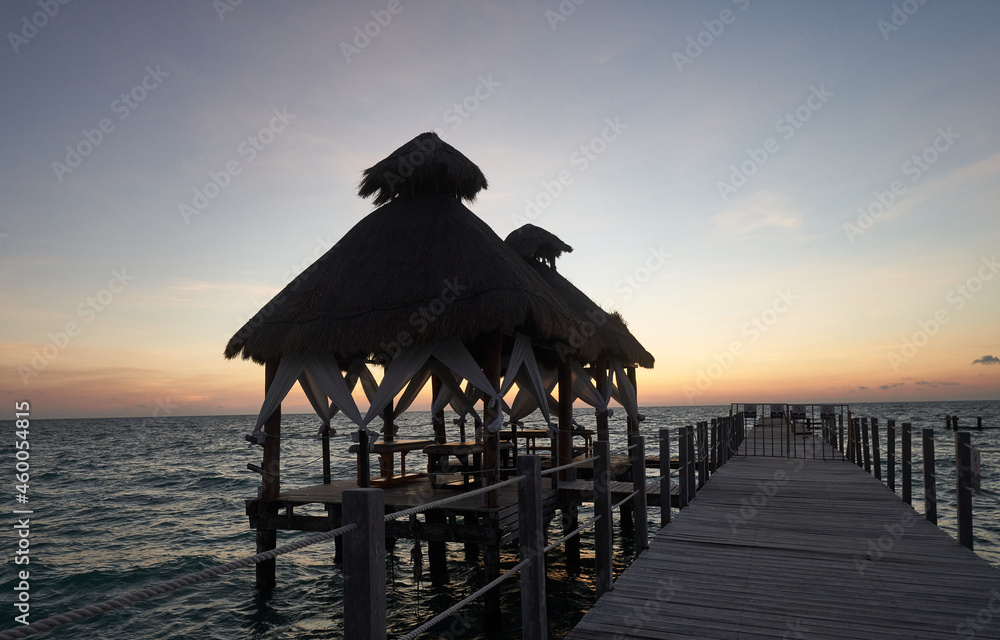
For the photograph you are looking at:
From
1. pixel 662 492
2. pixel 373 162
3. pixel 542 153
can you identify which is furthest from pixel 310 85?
pixel 662 492

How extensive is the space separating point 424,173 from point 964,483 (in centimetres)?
814

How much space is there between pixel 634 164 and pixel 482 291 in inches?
252

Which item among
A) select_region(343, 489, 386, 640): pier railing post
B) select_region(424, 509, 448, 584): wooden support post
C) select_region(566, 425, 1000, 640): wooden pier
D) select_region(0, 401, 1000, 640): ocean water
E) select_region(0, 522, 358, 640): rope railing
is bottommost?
select_region(0, 401, 1000, 640): ocean water

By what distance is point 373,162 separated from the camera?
1099 cm

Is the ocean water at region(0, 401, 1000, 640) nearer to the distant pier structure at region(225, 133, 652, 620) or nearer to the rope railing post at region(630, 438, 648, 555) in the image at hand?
the distant pier structure at region(225, 133, 652, 620)

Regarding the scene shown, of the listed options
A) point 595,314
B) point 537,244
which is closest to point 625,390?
point 595,314

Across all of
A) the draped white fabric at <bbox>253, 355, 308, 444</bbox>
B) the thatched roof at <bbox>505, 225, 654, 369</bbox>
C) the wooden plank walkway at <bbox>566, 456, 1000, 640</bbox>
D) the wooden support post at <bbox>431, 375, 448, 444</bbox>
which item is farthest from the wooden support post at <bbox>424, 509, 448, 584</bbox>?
the thatched roof at <bbox>505, 225, 654, 369</bbox>

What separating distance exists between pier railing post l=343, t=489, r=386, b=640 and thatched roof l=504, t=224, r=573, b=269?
38.5 feet

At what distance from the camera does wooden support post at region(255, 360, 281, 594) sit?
28.6 ft

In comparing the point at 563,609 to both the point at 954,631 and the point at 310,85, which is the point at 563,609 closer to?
the point at 954,631

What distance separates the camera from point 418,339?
818 cm

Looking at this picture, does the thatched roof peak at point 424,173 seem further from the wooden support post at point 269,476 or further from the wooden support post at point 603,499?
the wooden support post at point 603,499

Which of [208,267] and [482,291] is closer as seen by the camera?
[482,291]

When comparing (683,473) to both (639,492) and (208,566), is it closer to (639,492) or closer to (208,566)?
(639,492)
